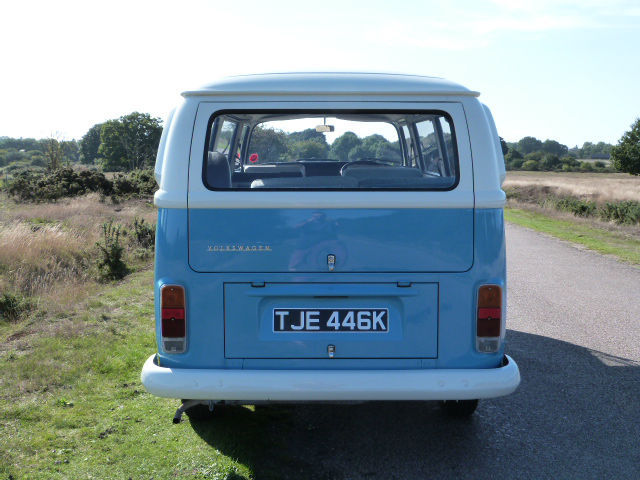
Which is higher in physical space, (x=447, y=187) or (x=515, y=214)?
(x=447, y=187)

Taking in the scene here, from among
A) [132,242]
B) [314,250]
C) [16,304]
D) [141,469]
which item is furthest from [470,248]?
[132,242]

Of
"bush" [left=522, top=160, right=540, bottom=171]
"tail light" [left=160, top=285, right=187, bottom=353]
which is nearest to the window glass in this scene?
"tail light" [left=160, top=285, right=187, bottom=353]

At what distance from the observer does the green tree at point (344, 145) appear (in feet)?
13.9

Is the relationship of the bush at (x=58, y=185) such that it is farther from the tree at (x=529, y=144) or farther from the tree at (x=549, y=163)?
the tree at (x=529, y=144)

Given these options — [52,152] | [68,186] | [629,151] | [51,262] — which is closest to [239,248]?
[51,262]

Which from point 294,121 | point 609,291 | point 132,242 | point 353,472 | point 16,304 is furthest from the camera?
point 132,242

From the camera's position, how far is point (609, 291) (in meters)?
8.74

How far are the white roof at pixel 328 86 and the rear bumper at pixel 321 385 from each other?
150 cm

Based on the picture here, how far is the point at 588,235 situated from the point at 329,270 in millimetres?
14877

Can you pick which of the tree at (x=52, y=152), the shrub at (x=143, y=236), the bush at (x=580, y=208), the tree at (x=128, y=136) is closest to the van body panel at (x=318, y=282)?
the shrub at (x=143, y=236)

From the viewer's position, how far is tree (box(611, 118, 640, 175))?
189 feet

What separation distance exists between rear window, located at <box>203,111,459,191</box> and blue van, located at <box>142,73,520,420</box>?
3.4 inches

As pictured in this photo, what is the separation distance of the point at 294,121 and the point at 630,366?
12.7ft

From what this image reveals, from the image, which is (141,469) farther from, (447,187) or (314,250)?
(447,187)
